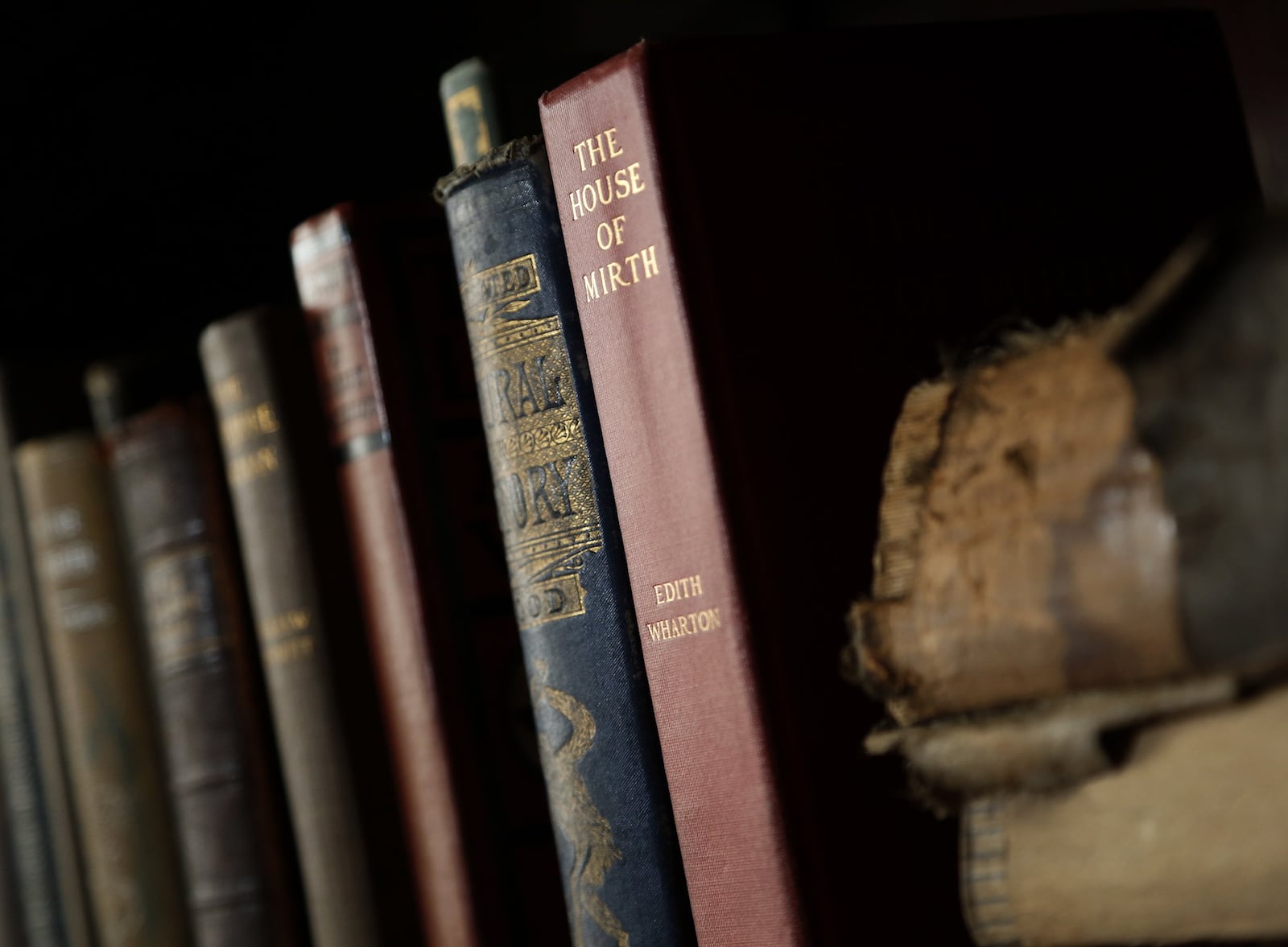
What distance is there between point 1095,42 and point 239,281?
0.67m

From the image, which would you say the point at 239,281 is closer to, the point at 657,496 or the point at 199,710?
the point at 199,710

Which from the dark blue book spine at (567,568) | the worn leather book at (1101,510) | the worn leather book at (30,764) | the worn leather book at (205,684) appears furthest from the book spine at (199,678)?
the worn leather book at (1101,510)

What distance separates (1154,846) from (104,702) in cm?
68

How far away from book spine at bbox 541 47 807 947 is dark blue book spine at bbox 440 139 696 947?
39mm

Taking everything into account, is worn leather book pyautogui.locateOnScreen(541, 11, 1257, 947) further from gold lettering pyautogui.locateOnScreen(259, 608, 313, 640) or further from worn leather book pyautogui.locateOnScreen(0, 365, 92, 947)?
worn leather book pyautogui.locateOnScreen(0, 365, 92, 947)

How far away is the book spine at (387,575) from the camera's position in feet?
2.17

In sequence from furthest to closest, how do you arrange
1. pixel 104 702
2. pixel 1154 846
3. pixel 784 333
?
1. pixel 104 702
2. pixel 784 333
3. pixel 1154 846

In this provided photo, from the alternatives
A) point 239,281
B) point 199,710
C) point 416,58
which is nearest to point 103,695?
point 199,710

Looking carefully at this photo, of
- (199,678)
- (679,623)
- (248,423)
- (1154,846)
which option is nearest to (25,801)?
(199,678)

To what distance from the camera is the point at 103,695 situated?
0.85 m

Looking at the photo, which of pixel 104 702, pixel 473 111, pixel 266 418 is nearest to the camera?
pixel 473 111

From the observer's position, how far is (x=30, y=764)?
895mm

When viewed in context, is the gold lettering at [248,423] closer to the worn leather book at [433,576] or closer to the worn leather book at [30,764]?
the worn leather book at [433,576]

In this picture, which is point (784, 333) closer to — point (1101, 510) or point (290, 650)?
point (1101, 510)
